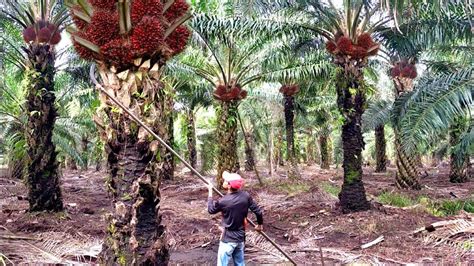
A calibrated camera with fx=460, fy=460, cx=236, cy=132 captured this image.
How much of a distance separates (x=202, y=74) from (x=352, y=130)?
21.4ft

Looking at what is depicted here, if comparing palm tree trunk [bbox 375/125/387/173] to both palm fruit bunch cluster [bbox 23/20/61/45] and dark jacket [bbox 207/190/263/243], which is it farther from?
dark jacket [bbox 207/190/263/243]

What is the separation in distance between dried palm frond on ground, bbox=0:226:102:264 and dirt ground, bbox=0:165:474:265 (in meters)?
0.01

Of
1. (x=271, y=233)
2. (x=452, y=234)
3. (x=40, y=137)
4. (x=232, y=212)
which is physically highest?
(x=40, y=137)

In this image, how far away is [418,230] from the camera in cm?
781

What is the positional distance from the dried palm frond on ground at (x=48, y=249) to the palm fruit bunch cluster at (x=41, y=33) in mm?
4542

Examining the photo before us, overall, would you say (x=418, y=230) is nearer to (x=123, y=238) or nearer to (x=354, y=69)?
(x=354, y=69)

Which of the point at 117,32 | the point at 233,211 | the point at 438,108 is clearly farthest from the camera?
the point at 438,108

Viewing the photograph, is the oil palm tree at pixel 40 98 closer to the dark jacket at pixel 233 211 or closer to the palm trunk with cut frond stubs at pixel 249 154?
the dark jacket at pixel 233 211

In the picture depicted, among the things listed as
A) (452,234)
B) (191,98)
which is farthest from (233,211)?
(191,98)

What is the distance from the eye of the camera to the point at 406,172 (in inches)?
548

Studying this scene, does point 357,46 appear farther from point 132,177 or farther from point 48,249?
point 48,249

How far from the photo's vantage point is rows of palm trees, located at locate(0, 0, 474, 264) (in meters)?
4.63

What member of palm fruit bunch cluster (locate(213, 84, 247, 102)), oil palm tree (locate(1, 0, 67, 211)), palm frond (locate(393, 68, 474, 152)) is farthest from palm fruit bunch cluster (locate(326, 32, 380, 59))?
oil palm tree (locate(1, 0, 67, 211))

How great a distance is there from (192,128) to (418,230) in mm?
15350
